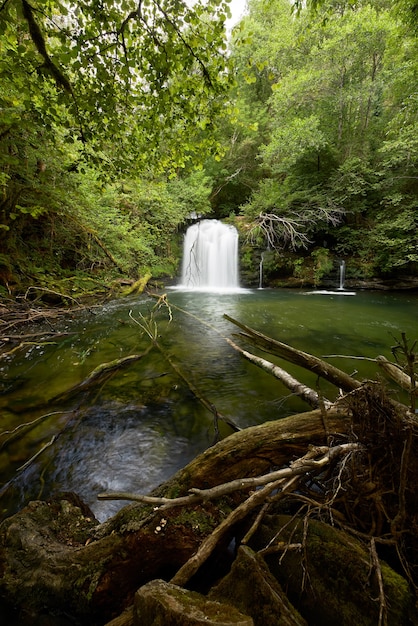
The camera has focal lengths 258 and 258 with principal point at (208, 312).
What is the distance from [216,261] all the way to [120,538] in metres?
16.6

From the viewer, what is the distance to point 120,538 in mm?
1450

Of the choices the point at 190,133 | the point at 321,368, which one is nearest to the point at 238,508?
the point at 321,368

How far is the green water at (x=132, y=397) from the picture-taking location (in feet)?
8.34

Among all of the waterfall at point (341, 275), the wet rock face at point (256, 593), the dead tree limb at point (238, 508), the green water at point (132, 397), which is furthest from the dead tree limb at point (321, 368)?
the waterfall at point (341, 275)

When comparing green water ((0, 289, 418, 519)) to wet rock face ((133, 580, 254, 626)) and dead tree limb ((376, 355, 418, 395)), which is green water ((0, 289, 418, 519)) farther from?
wet rock face ((133, 580, 254, 626))

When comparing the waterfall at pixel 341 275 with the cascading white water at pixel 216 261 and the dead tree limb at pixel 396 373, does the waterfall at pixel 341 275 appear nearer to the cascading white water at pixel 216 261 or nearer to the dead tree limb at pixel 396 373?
the cascading white water at pixel 216 261

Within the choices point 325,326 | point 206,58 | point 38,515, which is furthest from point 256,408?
point 325,326

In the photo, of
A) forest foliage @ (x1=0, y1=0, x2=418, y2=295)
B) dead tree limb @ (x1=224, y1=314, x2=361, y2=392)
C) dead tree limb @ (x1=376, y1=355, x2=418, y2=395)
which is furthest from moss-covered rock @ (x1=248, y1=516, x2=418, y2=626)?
forest foliage @ (x1=0, y1=0, x2=418, y2=295)

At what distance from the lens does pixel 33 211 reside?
19.1 feet

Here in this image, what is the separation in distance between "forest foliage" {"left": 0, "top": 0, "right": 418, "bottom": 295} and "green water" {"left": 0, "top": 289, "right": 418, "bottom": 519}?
3224 millimetres

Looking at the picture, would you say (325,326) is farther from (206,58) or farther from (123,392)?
(206,58)

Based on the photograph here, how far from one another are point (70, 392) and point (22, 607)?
278cm

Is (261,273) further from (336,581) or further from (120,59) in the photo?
(336,581)

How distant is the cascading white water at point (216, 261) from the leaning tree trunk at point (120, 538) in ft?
49.6
